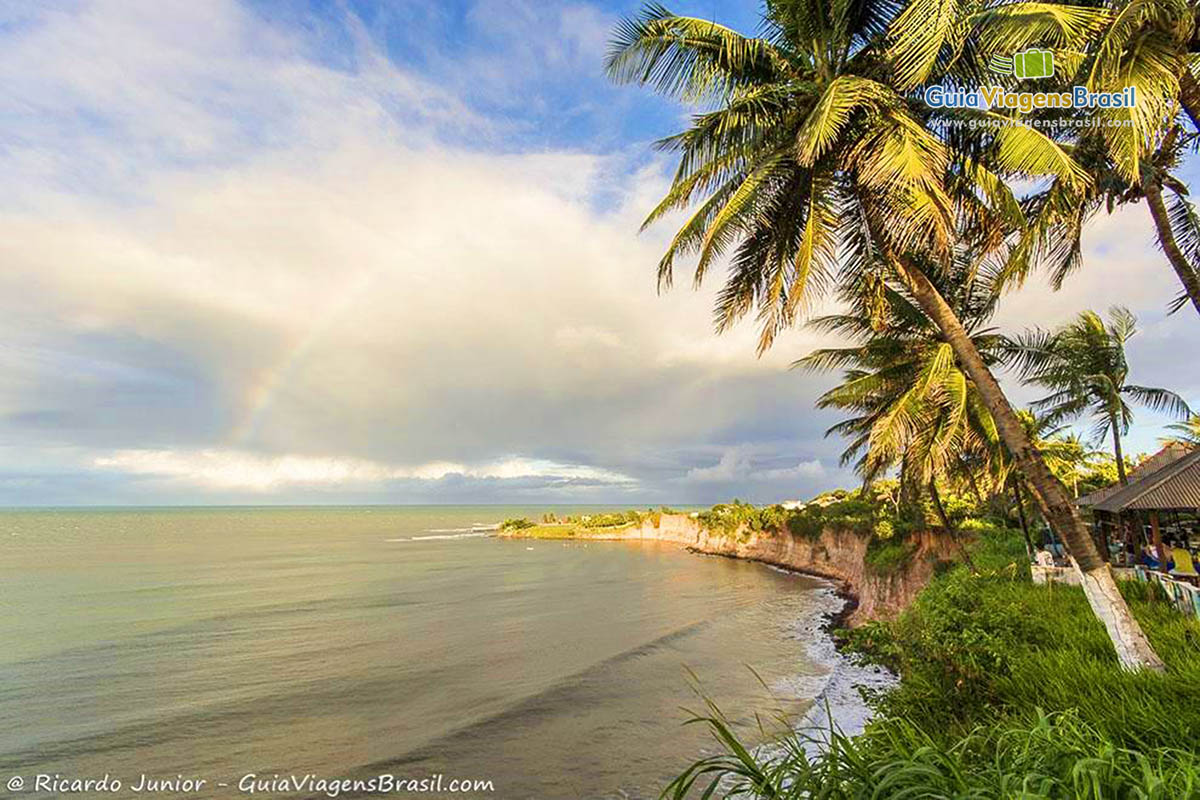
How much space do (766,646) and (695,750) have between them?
1070 cm

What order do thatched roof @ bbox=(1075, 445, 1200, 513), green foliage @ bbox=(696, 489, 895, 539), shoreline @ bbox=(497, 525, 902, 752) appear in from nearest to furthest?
1. thatched roof @ bbox=(1075, 445, 1200, 513)
2. shoreline @ bbox=(497, 525, 902, 752)
3. green foliage @ bbox=(696, 489, 895, 539)

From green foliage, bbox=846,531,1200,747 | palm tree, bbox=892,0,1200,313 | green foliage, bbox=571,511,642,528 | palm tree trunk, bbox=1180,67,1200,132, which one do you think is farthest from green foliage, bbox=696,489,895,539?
green foliage, bbox=571,511,642,528

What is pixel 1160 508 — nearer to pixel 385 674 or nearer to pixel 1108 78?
pixel 1108 78

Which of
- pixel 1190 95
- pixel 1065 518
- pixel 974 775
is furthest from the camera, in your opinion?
pixel 1190 95

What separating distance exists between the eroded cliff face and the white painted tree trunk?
19.1m

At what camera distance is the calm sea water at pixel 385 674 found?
39.2ft

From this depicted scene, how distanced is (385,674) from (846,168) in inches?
767

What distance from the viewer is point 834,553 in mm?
44188

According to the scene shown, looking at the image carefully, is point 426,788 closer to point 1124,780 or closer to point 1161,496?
point 1124,780

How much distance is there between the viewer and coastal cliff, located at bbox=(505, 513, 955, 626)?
1014 inches

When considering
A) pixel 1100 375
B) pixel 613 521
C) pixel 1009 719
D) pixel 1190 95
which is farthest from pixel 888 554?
pixel 613 521

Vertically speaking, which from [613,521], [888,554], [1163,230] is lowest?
[613,521]

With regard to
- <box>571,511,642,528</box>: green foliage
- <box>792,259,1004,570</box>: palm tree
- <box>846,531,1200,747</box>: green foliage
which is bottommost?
<box>571,511,642,528</box>: green foliage

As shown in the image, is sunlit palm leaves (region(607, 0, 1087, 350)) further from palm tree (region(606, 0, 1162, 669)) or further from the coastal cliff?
the coastal cliff
